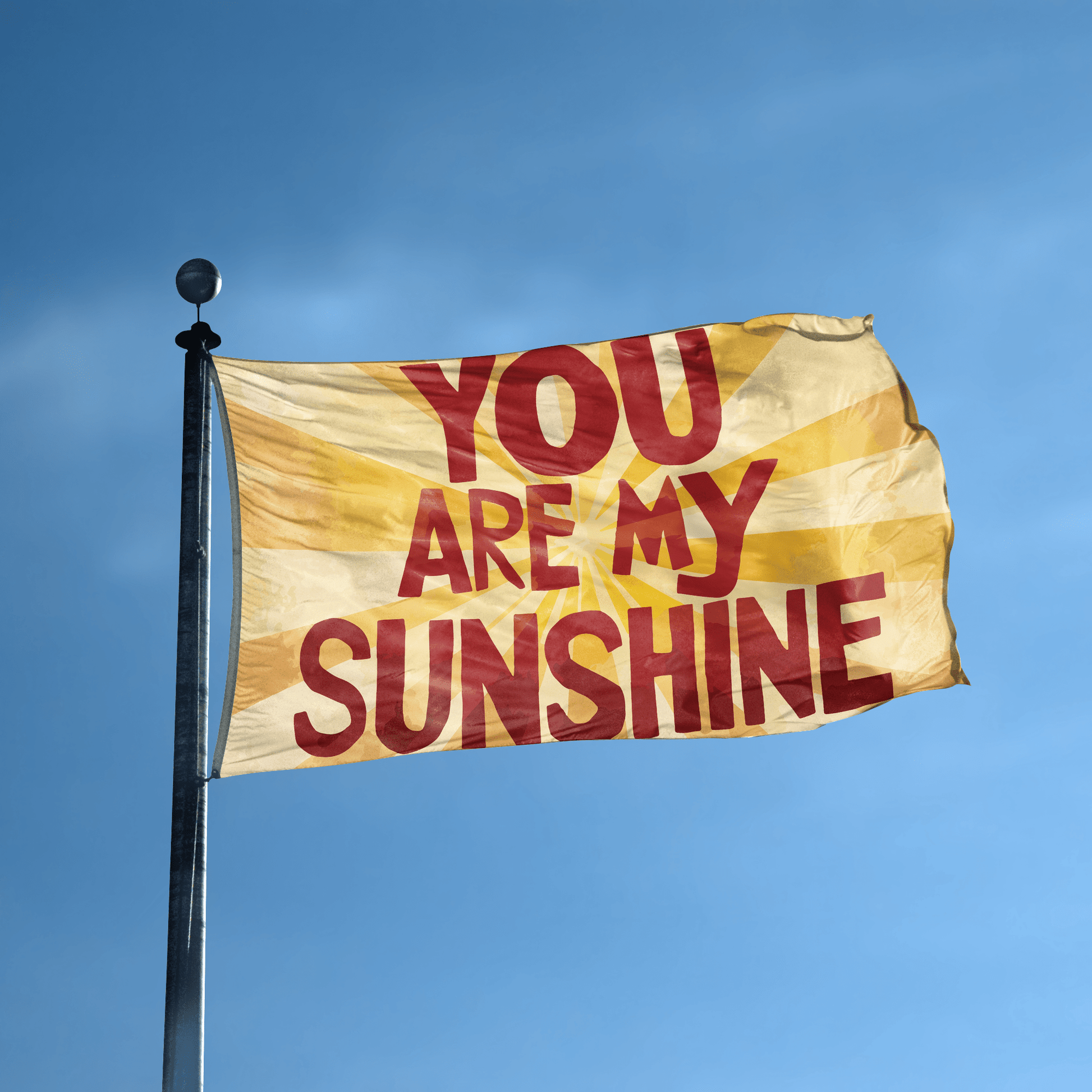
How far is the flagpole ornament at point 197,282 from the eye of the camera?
35.0 feet

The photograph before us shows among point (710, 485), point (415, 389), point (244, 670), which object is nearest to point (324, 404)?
point (415, 389)

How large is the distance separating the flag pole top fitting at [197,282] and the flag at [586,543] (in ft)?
2.16

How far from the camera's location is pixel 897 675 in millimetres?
11828

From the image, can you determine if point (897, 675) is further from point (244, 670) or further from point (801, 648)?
point (244, 670)

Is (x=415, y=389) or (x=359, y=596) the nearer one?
(x=359, y=596)

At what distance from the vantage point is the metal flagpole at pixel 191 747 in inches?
325

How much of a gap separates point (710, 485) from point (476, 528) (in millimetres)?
2352

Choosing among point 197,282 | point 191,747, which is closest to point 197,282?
point 197,282

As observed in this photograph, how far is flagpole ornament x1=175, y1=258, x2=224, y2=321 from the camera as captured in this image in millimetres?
10656

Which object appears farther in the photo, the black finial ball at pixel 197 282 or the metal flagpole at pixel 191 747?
the black finial ball at pixel 197 282

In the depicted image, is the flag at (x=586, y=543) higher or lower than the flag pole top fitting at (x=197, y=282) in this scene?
lower

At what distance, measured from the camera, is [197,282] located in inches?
420

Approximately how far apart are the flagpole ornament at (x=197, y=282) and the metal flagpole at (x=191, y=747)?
413 mm

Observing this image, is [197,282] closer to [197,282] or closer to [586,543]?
[197,282]
